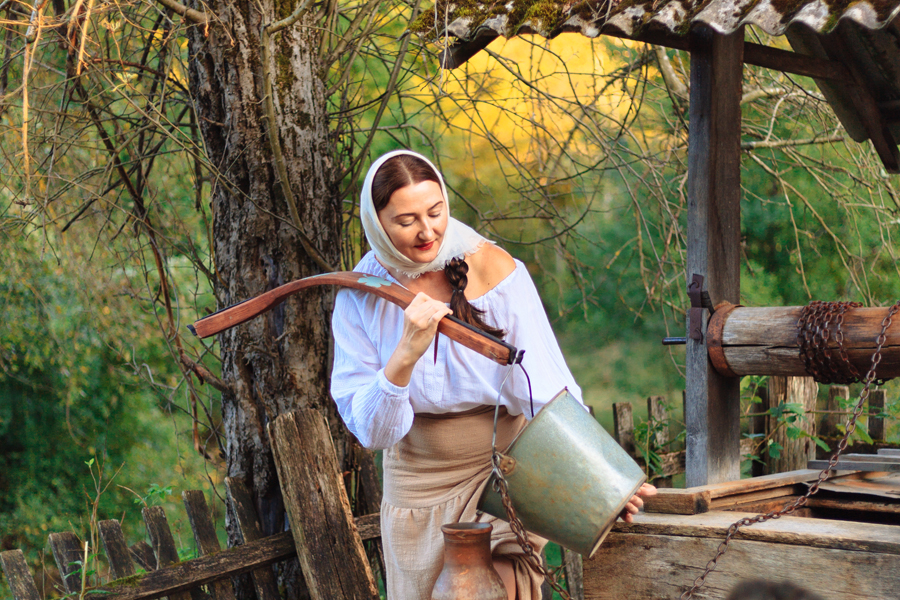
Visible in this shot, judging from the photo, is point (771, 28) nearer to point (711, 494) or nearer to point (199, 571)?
point (711, 494)

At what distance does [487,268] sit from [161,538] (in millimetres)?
1501

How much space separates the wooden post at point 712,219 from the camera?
2.57 m

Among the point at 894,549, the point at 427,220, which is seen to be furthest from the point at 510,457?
the point at 894,549

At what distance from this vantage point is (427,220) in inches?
74.5

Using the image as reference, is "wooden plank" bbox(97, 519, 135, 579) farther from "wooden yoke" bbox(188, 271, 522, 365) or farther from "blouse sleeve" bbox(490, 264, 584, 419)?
"blouse sleeve" bbox(490, 264, 584, 419)

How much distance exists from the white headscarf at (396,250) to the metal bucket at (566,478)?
1.73 ft

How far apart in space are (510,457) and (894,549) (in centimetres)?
83

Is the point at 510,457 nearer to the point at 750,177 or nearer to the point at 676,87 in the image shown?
the point at 676,87

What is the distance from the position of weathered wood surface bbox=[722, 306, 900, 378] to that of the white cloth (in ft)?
2.44

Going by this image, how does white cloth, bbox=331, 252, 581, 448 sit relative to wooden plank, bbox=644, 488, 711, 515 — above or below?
above

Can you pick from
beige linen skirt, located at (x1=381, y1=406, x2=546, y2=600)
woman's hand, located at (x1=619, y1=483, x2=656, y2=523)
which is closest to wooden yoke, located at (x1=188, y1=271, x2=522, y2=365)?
beige linen skirt, located at (x1=381, y1=406, x2=546, y2=600)

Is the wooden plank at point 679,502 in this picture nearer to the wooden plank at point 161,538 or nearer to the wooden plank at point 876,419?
the wooden plank at point 161,538

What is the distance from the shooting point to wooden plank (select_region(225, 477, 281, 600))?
8.95ft

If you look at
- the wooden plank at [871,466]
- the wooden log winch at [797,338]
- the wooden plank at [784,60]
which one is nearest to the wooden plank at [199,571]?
the wooden log winch at [797,338]
